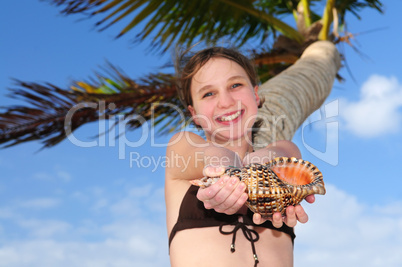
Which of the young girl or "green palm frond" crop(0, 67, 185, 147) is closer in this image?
the young girl

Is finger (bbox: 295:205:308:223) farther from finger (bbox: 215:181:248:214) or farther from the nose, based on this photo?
the nose

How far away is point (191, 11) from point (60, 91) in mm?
2651

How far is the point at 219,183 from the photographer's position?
199 cm

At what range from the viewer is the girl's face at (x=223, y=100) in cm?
281

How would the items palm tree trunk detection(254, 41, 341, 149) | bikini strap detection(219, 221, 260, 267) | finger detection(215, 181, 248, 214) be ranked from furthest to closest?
palm tree trunk detection(254, 41, 341, 149) → bikini strap detection(219, 221, 260, 267) → finger detection(215, 181, 248, 214)

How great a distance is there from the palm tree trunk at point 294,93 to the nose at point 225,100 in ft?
3.15

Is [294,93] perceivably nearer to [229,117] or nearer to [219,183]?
[229,117]

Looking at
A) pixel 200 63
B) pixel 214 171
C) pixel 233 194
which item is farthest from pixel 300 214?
pixel 200 63

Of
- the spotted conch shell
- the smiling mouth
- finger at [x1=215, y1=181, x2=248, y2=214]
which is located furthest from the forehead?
finger at [x1=215, y1=181, x2=248, y2=214]

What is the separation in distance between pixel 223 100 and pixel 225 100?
0.01 metres

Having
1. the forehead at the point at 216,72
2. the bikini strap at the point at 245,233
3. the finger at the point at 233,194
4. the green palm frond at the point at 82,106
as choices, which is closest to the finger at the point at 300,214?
the finger at the point at 233,194

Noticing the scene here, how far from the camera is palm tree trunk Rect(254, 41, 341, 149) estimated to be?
4.07 meters

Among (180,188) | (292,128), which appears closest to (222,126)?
(180,188)

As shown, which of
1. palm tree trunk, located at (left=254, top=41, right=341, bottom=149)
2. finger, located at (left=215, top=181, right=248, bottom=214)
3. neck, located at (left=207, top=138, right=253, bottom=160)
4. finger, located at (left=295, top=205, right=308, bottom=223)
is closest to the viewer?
finger, located at (left=215, top=181, right=248, bottom=214)
